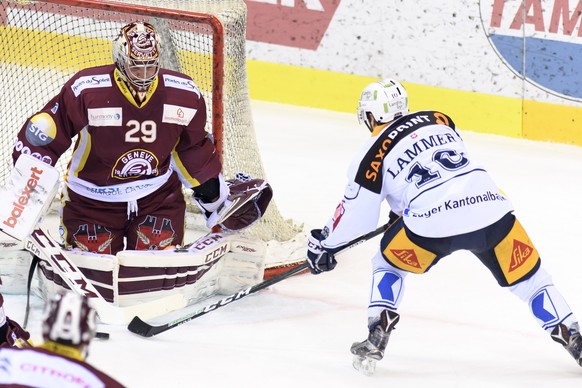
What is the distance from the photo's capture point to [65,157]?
5.46m

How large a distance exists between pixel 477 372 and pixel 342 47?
327 centimetres

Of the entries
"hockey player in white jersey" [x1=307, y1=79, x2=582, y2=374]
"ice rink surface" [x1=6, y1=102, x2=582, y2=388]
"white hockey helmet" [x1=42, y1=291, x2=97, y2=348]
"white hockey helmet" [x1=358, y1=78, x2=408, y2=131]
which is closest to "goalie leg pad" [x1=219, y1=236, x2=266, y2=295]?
"ice rink surface" [x1=6, y1=102, x2=582, y2=388]

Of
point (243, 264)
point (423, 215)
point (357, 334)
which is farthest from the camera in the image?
point (243, 264)

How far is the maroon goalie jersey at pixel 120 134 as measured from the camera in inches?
153

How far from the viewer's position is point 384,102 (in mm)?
3590

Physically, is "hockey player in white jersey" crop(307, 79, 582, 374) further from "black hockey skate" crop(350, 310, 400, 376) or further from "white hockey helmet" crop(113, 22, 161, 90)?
"white hockey helmet" crop(113, 22, 161, 90)

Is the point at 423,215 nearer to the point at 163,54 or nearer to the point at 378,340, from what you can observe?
the point at 378,340

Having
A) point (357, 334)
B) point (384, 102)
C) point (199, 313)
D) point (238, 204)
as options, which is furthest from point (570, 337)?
point (238, 204)

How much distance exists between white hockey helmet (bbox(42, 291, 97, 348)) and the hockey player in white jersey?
1534mm

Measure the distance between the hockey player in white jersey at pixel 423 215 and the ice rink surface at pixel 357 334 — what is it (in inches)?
7.6

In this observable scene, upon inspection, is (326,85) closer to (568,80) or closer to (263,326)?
(568,80)

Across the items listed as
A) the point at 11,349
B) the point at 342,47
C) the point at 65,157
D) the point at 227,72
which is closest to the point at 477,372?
the point at 227,72

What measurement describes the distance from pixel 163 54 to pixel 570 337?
219 cm

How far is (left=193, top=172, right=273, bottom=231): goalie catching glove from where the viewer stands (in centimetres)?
426
